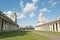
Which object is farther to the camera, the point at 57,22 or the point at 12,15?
the point at 12,15

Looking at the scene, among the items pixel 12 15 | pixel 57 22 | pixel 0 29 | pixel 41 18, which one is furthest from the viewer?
pixel 12 15

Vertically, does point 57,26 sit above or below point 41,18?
below

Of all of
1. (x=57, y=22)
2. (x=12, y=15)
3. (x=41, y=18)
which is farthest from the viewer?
(x=12, y=15)

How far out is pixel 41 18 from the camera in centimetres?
16038

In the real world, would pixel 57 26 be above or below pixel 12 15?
below

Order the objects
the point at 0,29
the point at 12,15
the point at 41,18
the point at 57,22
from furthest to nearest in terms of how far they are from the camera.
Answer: the point at 12,15
the point at 41,18
the point at 57,22
the point at 0,29

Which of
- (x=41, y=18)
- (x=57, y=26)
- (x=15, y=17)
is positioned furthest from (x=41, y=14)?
(x=57, y=26)

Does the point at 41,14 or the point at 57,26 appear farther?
the point at 41,14

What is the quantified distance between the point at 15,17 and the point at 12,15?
4.53 m

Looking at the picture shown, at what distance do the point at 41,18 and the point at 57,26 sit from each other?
89.1 m

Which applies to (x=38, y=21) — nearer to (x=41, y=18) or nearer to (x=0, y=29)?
(x=41, y=18)

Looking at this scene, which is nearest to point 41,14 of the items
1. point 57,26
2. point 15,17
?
point 15,17

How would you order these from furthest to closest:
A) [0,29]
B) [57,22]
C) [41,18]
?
1. [41,18]
2. [57,22]
3. [0,29]

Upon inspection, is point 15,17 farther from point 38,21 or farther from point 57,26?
point 57,26
